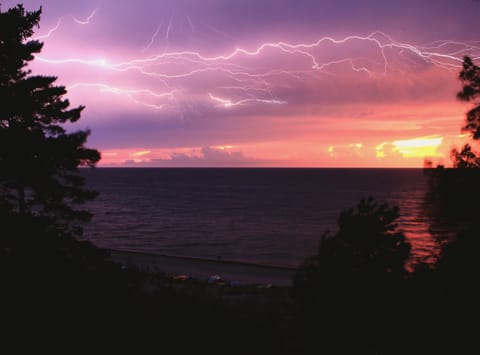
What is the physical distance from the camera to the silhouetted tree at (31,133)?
11930mm

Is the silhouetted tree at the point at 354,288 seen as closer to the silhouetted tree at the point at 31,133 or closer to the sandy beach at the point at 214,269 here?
the silhouetted tree at the point at 31,133

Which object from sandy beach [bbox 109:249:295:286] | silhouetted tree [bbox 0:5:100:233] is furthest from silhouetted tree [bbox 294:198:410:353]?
sandy beach [bbox 109:249:295:286]

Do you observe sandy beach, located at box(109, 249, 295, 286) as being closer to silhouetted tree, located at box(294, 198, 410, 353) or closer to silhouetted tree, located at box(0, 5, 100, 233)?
silhouetted tree, located at box(0, 5, 100, 233)

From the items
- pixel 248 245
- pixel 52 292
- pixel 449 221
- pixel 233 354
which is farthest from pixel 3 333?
pixel 248 245

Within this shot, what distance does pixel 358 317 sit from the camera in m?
5.50

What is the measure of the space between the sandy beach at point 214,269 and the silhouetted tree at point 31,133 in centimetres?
945

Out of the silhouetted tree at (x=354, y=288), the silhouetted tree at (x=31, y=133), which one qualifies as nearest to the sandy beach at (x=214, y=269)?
the silhouetted tree at (x=31, y=133)

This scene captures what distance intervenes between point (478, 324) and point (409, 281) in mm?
1185

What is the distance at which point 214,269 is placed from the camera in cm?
2683

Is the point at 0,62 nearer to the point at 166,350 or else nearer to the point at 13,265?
the point at 13,265

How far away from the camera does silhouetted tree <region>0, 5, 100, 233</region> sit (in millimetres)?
11930

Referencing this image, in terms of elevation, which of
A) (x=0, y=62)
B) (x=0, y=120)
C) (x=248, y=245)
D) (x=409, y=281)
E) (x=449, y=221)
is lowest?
(x=248, y=245)

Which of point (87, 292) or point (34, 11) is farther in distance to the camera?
point (34, 11)

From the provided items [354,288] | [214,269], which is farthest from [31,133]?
[214,269]
